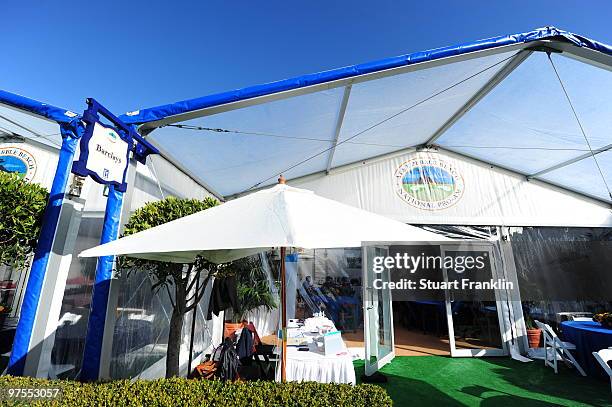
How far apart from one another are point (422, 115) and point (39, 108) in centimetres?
485

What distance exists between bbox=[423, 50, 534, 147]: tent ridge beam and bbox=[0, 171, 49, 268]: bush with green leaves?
499 cm

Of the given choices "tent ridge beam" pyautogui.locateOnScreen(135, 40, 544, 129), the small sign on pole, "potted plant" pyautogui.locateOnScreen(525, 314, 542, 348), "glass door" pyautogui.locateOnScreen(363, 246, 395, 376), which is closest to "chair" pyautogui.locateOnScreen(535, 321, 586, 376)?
"potted plant" pyautogui.locateOnScreen(525, 314, 542, 348)

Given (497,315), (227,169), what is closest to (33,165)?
(227,169)

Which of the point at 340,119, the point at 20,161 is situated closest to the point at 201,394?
the point at 340,119

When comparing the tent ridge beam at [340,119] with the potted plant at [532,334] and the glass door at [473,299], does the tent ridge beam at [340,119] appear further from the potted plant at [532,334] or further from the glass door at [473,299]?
the potted plant at [532,334]

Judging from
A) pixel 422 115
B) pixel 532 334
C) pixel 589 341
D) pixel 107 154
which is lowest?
pixel 532 334

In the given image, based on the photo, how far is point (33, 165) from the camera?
4.00 meters

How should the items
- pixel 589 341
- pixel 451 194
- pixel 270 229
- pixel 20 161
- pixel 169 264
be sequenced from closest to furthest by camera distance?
pixel 270 229
pixel 169 264
pixel 20 161
pixel 589 341
pixel 451 194

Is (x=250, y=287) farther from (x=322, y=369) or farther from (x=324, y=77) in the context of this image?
(x=324, y=77)

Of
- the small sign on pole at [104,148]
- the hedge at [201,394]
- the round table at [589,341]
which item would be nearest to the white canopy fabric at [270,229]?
the small sign on pole at [104,148]

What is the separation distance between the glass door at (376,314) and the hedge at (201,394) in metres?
2.92

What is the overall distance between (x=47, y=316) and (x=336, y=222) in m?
2.52

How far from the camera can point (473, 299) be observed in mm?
5957

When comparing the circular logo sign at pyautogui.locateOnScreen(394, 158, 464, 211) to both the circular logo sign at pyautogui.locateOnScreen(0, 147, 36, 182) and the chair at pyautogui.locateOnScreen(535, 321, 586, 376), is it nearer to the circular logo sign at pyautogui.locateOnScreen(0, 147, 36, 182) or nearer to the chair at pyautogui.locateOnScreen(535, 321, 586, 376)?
the chair at pyautogui.locateOnScreen(535, 321, 586, 376)
